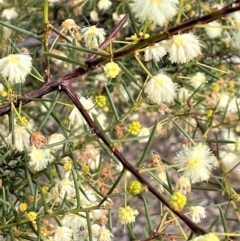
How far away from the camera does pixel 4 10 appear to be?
1284mm

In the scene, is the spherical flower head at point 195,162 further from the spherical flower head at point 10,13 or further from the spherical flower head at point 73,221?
the spherical flower head at point 10,13

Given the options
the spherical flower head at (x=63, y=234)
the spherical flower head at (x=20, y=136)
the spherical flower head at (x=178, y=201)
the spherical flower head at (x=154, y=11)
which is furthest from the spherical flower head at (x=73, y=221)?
the spherical flower head at (x=154, y=11)

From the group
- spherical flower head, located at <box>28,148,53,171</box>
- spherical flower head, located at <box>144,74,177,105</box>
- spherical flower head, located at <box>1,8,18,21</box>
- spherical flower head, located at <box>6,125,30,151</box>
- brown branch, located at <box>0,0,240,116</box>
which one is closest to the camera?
brown branch, located at <box>0,0,240,116</box>

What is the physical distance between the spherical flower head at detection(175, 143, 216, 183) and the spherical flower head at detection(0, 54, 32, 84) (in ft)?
0.71

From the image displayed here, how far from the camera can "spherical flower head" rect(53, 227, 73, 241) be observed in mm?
802

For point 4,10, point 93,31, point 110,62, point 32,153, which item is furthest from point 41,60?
point 110,62

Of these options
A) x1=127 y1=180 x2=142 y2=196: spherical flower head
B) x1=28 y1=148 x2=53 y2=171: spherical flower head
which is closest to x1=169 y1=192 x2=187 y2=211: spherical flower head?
x1=127 y1=180 x2=142 y2=196: spherical flower head

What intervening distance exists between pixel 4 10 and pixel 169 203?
81 centimetres

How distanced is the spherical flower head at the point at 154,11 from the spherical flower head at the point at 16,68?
0.17 metres

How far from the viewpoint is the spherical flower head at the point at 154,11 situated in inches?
22.3

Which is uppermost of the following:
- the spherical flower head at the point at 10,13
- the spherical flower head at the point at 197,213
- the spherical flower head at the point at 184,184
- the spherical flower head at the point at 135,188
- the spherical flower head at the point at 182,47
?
the spherical flower head at the point at 10,13

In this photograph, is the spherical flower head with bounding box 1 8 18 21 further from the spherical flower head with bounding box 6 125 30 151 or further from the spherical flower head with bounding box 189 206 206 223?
the spherical flower head with bounding box 189 206 206 223

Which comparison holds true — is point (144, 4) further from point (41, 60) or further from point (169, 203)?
point (41, 60)

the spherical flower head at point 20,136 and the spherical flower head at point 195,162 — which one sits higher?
the spherical flower head at point 20,136
